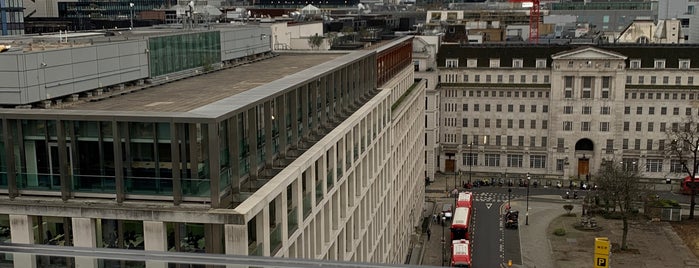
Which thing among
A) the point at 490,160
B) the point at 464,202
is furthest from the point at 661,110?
the point at 464,202

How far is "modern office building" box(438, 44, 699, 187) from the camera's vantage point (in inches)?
4464

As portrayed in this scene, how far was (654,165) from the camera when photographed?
115 m

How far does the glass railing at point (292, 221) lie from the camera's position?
29.3 m

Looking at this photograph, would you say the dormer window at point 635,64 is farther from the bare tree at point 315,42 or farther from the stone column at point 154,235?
the stone column at point 154,235

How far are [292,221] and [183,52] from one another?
14.1 m

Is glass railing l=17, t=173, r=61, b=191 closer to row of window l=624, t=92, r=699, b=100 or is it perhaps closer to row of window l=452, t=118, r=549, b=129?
row of window l=452, t=118, r=549, b=129

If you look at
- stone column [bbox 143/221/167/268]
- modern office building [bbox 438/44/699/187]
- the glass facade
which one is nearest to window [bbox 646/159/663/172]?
modern office building [bbox 438/44/699/187]

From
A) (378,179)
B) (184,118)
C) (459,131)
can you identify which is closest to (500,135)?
(459,131)

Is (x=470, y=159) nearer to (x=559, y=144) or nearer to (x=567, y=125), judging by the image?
(x=559, y=144)

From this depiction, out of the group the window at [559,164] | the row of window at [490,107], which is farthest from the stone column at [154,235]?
the window at [559,164]

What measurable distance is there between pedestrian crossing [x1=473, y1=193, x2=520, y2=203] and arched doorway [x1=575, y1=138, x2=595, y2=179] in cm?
1742

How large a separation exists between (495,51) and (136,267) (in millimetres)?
109242

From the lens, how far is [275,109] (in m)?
31.4

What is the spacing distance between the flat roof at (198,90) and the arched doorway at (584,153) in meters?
76.1
